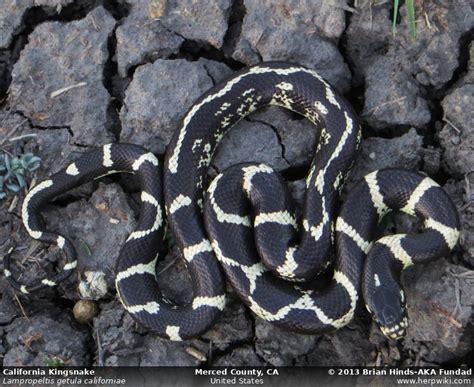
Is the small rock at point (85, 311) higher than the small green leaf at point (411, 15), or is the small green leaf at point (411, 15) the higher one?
the small green leaf at point (411, 15)

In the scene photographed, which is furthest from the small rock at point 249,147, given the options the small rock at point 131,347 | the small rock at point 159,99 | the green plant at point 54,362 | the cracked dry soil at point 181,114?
the green plant at point 54,362

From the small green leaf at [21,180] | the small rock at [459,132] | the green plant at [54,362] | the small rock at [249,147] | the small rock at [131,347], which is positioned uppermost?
the small rock at [459,132]

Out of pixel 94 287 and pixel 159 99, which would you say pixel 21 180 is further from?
pixel 159 99

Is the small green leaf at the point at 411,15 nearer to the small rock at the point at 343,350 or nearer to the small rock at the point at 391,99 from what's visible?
the small rock at the point at 391,99

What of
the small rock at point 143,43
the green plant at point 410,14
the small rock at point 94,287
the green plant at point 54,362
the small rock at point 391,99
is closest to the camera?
the green plant at point 54,362

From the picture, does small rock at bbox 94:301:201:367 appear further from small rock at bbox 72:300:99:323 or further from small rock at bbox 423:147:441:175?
small rock at bbox 423:147:441:175

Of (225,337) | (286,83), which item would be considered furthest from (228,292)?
(286,83)
